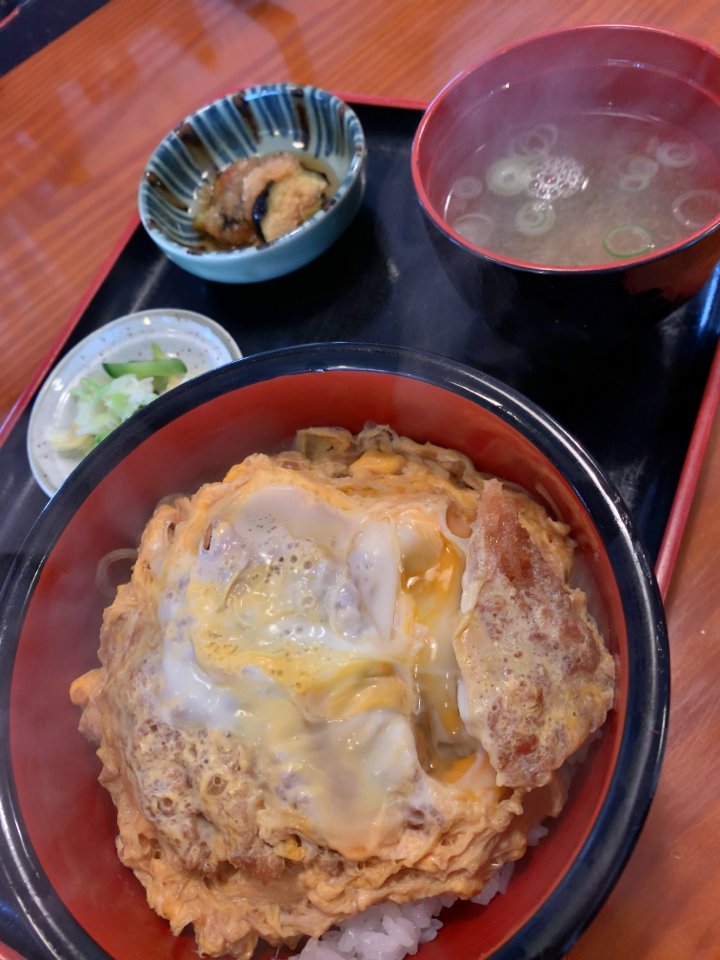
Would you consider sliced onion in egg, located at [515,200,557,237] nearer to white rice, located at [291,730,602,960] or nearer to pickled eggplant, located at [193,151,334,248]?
pickled eggplant, located at [193,151,334,248]

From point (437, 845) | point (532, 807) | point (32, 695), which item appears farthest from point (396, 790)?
point (32, 695)

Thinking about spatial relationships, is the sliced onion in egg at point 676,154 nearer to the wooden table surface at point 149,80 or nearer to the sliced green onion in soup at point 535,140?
the sliced green onion in soup at point 535,140

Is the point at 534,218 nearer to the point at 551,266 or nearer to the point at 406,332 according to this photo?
the point at 551,266

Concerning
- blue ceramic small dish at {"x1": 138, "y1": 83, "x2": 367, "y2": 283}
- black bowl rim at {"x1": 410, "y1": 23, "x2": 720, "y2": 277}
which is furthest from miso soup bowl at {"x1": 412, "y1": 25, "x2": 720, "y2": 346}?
blue ceramic small dish at {"x1": 138, "y1": 83, "x2": 367, "y2": 283}

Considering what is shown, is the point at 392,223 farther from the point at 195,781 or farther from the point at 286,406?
the point at 195,781

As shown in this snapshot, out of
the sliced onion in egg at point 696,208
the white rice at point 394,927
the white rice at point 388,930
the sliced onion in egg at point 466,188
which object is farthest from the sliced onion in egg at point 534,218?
the white rice at point 388,930

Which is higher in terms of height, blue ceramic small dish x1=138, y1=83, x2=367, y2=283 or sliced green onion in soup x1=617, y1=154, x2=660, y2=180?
blue ceramic small dish x1=138, y1=83, x2=367, y2=283
